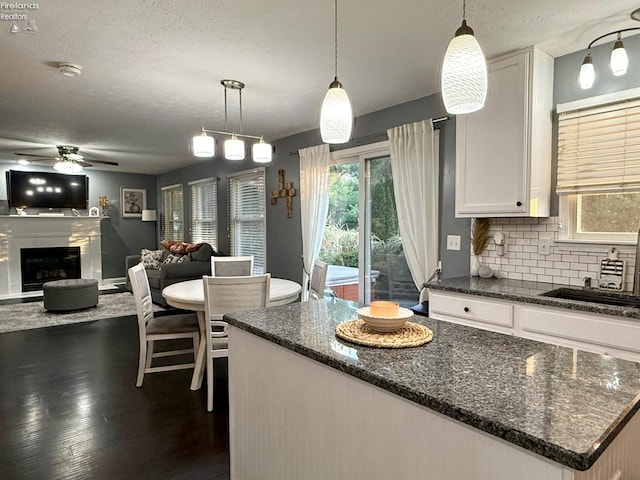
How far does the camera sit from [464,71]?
1177mm

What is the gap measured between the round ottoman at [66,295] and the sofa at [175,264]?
0.91 meters

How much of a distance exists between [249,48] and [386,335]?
78.0 inches

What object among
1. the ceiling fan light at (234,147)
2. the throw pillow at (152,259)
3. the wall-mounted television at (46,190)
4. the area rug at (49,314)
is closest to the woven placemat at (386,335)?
the ceiling fan light at (234,147)

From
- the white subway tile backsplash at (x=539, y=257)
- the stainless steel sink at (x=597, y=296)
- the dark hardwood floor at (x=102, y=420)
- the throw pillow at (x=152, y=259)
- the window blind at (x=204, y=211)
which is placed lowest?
the dark hardwood floor at (x=102, y=420)

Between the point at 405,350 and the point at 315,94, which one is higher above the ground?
the point at 315,94

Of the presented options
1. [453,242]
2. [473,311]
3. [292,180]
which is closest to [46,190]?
[292,180]

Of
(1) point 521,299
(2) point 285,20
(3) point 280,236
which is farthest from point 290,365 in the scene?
(3) point 280,236

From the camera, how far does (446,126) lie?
3066 millimetres

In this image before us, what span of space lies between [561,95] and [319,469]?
2.65 m

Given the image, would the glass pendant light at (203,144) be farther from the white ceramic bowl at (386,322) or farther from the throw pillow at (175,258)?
the throw pillow at (175,258)

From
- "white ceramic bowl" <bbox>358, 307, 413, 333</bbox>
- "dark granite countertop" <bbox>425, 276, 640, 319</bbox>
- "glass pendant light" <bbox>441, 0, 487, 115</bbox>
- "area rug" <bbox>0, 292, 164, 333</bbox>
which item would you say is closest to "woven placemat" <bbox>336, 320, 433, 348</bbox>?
"white ceramic bowl" <bbox>358, 307, 413, 333</bbox>

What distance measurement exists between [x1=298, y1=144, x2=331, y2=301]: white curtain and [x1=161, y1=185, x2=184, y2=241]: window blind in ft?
13.3

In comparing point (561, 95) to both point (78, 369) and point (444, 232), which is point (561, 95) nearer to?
point (444, 232)

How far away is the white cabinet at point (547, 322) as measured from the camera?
1.81 metres
